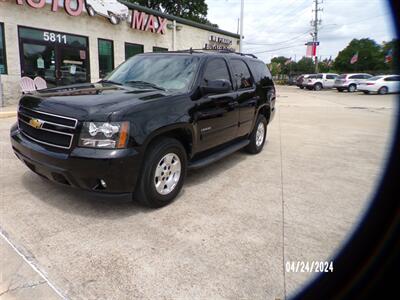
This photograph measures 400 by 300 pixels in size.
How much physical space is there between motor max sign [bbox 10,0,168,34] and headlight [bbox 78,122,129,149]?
36.1 ft

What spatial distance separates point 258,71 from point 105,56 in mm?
11313

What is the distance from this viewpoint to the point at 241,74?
561 centimetres

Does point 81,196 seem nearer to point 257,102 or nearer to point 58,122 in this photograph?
point 58,122

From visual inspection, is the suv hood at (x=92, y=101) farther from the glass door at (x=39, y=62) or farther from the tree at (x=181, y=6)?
the tree at (x=181, y=6)

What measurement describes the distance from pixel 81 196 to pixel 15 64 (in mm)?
10284

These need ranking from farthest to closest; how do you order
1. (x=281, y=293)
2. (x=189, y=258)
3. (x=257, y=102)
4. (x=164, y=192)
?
(x=257, y=102)
(x=164, y=192)
(x=189, y=258)
(x=281, y=293)

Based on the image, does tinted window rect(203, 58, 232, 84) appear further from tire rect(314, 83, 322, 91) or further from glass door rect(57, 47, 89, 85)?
tire rect(314, 83, 322, 91)

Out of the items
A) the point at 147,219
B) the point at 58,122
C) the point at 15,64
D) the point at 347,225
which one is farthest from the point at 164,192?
the point at 15,64

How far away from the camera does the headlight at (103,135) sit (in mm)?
3166

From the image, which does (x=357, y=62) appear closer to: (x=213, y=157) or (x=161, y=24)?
(x=161, y=24)

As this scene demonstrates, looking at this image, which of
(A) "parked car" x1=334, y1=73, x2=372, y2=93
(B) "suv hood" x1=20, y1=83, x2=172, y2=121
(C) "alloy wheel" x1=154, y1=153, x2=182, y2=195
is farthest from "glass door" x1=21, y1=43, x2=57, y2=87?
(A) "parked car" x1=334, y1=73, x2=372, y2=93

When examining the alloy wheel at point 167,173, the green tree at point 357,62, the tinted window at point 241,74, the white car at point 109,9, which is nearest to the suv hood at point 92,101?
the alloy wheel at point 167,173

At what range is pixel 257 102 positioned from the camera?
19.8 feet
